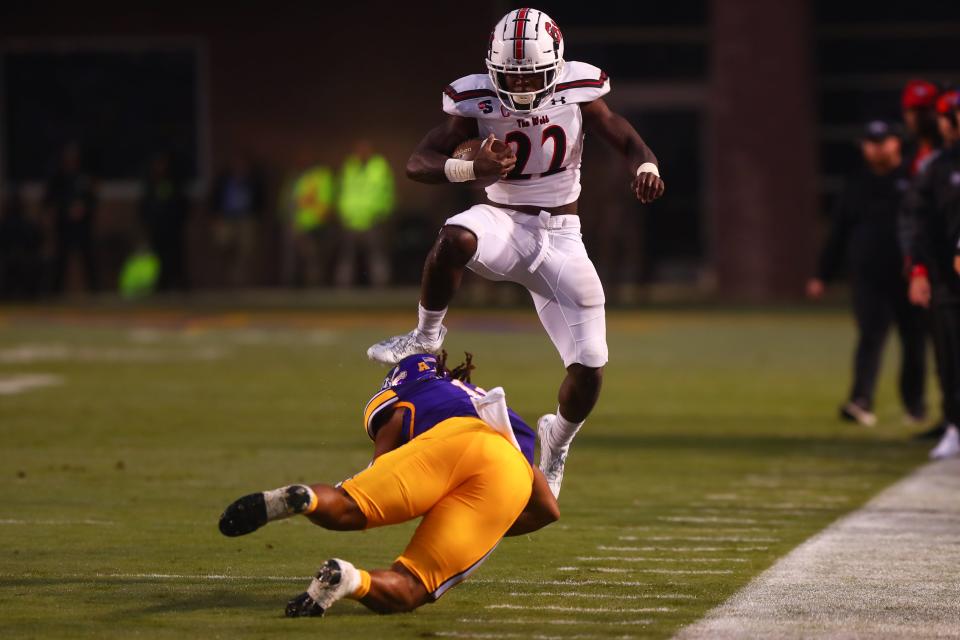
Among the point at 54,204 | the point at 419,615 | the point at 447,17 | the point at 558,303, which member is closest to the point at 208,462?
the point at 558,303

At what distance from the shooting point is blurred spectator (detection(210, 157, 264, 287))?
2758cm

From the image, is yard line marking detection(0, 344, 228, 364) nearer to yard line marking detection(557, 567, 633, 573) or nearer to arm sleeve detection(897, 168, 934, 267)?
arm sleeve detection(897, 168, 934, 267)

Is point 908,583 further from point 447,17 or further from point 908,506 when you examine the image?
point 447,17

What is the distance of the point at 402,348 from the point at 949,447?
15.1 feet

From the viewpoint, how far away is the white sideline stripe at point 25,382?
15.2 meters

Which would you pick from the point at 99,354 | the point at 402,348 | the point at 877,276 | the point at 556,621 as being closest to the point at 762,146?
the point at 99,354

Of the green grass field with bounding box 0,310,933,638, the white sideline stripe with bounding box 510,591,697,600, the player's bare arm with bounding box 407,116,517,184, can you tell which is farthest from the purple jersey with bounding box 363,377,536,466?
the player's bare arm with bounding box 407,116,517,184

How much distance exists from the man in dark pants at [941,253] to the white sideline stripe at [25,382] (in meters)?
7.31

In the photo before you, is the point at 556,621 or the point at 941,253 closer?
the point at 556,621

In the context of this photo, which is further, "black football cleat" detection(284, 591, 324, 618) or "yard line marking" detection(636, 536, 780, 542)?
"yard line marking" detection(636, 536, 780, 542)

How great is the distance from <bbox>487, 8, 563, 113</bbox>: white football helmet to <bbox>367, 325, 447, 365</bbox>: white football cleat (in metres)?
1.03

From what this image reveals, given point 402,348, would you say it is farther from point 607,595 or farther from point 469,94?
point 607,595

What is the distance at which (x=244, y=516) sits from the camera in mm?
5910

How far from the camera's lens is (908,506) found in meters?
9.30
